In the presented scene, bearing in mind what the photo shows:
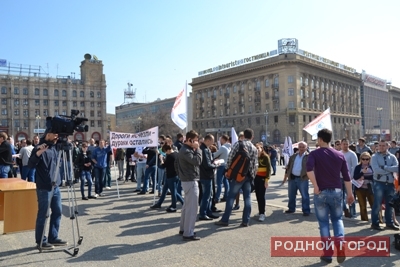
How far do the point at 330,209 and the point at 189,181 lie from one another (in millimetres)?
2594

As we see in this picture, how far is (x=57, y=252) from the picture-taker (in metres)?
5.88

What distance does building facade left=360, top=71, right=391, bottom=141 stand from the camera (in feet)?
383

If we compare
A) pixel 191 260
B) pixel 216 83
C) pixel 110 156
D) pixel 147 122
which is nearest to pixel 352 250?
pixel 191 260

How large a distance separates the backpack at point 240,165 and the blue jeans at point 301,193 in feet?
7.34

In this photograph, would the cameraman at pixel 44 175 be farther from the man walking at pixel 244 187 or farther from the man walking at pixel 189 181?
the man walking at pixel 244 187

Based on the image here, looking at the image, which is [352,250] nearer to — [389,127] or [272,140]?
[272,140]

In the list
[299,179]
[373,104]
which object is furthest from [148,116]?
[373,104]

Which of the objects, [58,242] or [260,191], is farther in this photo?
[260,191]

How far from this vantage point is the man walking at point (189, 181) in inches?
259

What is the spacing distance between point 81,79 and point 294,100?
63.6m

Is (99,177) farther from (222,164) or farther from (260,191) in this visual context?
(260,191)

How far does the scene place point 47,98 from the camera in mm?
99938

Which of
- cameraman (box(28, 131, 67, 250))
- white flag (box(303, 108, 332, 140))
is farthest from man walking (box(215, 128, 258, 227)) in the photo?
white flag (box(303, 108, 332, 140))

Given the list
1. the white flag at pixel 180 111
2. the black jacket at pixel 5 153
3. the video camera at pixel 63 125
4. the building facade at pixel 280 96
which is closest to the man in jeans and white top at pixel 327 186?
the video camera at pixel 63 125
